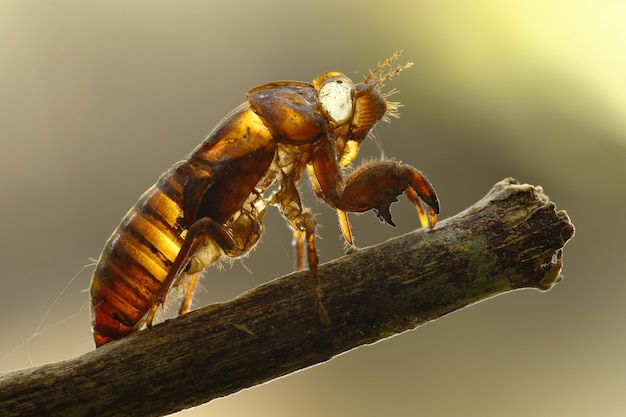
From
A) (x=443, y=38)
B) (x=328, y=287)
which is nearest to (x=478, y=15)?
(x=443, y=38)

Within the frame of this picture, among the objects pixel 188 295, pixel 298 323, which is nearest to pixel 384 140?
pixel 188 295

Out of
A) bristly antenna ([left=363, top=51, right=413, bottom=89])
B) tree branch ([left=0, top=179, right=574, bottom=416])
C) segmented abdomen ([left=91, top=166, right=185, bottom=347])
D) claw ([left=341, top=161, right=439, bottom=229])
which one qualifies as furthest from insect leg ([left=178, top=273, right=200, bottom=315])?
bristly antenna ([left=363, top=51, right=413, bottom=89])

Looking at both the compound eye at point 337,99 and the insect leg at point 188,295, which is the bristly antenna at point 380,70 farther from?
the insect leg at point 188,295

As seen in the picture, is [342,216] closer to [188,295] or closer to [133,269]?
[188,295]

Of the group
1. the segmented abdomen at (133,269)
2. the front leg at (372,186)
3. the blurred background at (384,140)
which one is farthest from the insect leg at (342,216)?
the blurred background at (384,140)

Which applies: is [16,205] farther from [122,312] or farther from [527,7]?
[527,7]

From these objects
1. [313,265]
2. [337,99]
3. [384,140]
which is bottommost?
[313,265]
